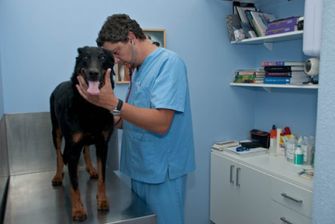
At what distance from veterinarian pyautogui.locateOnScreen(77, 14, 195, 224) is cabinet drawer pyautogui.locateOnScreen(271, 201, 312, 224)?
709 mm

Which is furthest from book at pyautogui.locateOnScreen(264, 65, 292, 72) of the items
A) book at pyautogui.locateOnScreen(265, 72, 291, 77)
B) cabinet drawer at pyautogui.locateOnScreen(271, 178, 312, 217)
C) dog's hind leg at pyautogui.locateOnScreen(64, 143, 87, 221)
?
dog's hind leg at pyautogui.locateOnScreen(64, 143, 87, 221)

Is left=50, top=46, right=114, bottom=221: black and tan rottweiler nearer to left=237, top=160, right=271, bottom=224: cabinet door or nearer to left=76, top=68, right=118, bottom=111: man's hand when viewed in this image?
left=76, top=68, right=118, bottom=111: man's hand

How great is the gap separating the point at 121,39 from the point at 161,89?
0.26 metres

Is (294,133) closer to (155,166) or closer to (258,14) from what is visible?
(258,14)

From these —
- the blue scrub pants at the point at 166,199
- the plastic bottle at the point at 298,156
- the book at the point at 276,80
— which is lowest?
the blue scrub pants at the point at 166,199

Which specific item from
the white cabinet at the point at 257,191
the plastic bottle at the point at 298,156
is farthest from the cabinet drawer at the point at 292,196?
the plastic bottle at the point at 298,156

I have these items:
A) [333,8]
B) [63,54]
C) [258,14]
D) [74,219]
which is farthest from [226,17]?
[74,219]

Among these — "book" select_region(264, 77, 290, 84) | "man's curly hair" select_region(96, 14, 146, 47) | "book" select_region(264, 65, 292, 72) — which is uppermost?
"man's curly hair" select_region(96, 14, 146, 47)

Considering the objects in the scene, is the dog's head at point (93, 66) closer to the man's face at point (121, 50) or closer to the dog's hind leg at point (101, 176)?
the man's face at point (121, 50)

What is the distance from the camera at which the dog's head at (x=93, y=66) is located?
3.74 ft

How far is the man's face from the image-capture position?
4.21ft

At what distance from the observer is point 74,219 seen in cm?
119

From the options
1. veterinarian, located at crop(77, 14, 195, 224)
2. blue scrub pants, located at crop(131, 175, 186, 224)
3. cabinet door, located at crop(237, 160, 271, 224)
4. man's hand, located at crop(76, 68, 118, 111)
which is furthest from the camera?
cabinet door, located at crop(237, 160, 271, 224)

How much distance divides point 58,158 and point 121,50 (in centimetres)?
72
